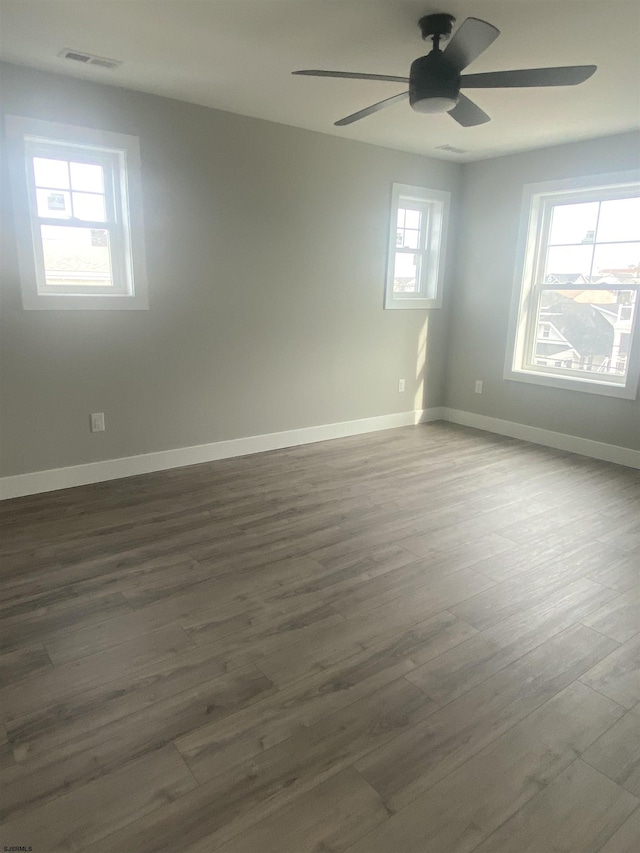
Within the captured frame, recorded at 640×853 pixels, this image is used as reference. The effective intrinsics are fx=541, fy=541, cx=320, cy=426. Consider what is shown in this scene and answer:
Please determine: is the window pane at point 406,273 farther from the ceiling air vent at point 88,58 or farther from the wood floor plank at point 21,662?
the wood floor plank at point 21,662

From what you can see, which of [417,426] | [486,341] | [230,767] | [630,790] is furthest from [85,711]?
[486,341]

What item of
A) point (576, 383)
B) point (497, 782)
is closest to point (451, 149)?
point (576, 383)

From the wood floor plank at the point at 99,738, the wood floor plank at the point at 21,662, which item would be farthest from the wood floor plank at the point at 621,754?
the wood floor plank at the point at 21,662

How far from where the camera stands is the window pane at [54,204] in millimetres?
3400

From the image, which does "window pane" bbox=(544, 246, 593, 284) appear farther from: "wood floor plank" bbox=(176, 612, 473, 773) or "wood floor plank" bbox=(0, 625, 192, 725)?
"wood floor plank" bbox=(0, 625, 192, 725)

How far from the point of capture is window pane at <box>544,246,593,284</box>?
185 inches

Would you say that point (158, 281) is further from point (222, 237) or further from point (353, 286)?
point (353, 286)

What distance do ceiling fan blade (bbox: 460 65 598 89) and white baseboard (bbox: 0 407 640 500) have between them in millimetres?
3031

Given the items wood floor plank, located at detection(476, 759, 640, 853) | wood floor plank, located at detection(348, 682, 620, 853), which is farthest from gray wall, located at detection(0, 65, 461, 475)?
wood floor plank, located at detection(476, 759, 640, 853)

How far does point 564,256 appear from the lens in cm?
486

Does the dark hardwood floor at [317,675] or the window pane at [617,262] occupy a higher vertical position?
the window pane at [617,262]

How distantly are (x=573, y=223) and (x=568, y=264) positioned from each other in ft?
1.13

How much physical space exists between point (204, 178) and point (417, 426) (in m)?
3.16

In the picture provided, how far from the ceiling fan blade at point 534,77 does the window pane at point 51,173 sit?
2.49 metres
